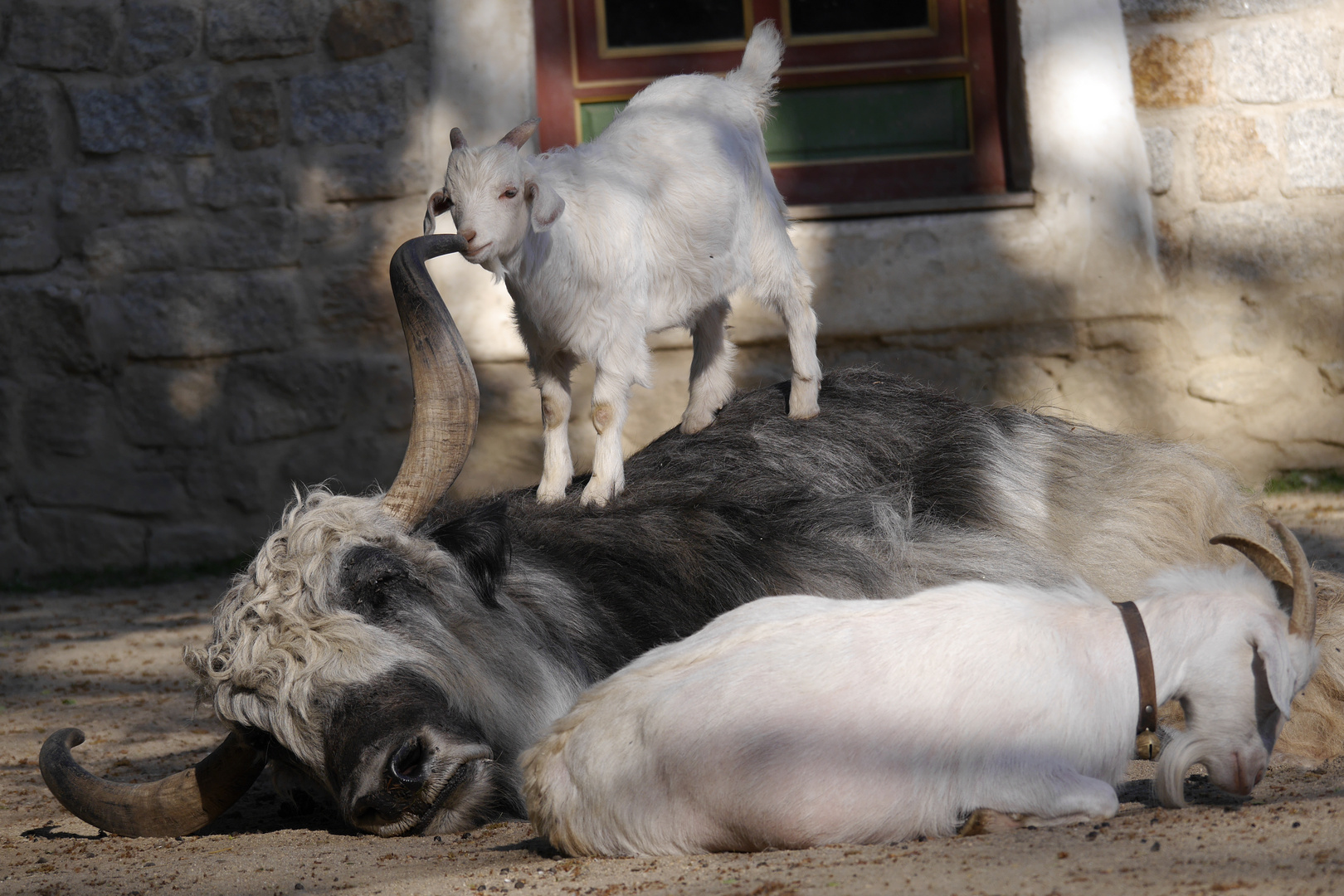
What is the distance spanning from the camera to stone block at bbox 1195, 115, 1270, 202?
243 inches

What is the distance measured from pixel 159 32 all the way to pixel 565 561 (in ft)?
14.7

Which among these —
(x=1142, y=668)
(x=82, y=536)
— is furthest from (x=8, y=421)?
(x=1142, y=668)

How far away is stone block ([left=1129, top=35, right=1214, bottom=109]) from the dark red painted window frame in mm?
729

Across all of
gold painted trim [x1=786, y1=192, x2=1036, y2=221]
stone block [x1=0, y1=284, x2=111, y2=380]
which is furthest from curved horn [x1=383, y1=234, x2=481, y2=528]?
stone block [x1=0, y1=284, x2=111, y2=380]

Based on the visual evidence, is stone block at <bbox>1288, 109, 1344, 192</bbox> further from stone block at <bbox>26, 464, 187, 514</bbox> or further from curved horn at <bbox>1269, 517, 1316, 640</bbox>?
stone block at <bbox>26, 464, 187, 514</bbox>

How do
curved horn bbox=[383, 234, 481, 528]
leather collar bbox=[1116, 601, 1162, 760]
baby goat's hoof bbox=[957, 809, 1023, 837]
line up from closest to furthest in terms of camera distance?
baby goat's hoof bbox=[957, 809, 1023, 837]
leather collar bbox=[1116, 601, 1162, 760]
curved horn bbox=[383, 234, 481, 528]

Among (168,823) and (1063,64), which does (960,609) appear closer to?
(168,823)

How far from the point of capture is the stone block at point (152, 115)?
652 cm

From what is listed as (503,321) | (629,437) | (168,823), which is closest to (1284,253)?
(629,437)

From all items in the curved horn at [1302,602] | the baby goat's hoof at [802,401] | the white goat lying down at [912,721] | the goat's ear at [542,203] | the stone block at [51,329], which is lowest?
the white goat lying down at [912,721]

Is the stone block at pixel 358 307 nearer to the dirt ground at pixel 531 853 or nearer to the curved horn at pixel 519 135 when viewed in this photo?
the dirt ground at pixel 531 853

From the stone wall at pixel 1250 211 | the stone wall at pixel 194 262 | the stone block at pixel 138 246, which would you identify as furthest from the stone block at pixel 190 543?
the stone wall at pixel 1250 211

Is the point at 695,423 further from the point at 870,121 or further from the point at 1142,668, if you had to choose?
the point at 870,121

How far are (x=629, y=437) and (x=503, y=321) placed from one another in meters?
0.88
